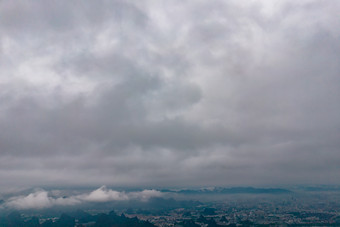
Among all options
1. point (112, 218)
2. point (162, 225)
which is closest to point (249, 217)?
point (162, 225)

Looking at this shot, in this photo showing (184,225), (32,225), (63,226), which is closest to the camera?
(184,225)

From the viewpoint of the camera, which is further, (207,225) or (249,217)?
(249,217)

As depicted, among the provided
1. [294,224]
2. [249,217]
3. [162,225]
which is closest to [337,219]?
[294,224]

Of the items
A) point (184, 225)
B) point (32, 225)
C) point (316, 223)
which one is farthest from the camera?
point (32, 225)

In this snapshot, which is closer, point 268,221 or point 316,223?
point 316,223

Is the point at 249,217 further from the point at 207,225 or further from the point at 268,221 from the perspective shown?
the point at 207,225

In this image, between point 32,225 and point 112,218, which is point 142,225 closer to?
point 112,218

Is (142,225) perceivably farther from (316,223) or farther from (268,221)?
(316,223)

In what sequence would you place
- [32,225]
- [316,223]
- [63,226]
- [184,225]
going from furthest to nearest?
[32,225], [63,226], [184,225], [316,223]
